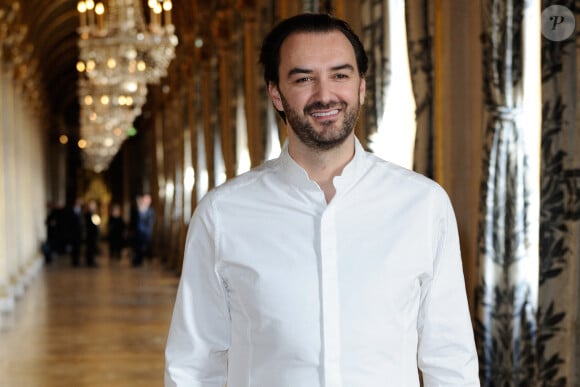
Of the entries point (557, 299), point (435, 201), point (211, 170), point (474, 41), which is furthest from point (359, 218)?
point (211, 170)

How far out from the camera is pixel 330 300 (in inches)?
86.9

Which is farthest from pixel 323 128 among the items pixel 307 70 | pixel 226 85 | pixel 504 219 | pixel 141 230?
pixel 141 230

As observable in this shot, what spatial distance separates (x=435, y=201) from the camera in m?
2.33

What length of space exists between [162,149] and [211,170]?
46.9 feet

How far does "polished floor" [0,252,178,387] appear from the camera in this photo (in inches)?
368

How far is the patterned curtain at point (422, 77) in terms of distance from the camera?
23.1ft

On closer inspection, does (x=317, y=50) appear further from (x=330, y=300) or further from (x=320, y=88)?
(x=330, y=300)

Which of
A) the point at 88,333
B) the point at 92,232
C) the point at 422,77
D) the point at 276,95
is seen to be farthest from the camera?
the point at 92,232

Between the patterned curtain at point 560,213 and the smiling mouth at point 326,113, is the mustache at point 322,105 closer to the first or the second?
the smiling mouth at point 326,113

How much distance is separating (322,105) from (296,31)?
0.23 metres

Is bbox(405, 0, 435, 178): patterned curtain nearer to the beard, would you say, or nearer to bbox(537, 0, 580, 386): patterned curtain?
bbox(537, 0, 580, 386): patterned curtain

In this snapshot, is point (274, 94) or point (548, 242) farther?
point (548, 242)

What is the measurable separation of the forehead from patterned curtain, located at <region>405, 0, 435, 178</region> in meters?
4.77

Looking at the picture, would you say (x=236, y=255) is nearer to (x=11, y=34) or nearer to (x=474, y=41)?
(x=474, y=41)
